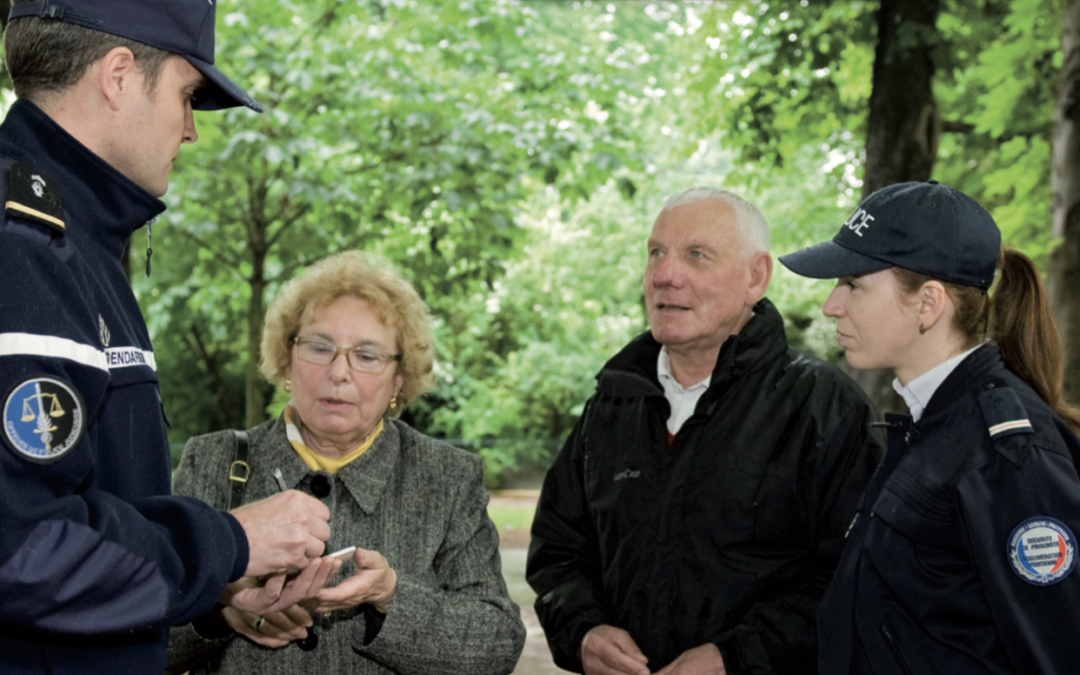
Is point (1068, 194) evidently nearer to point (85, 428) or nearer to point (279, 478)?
point (279, 478)

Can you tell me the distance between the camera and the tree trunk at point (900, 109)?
520cm

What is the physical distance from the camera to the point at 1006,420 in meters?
1.76

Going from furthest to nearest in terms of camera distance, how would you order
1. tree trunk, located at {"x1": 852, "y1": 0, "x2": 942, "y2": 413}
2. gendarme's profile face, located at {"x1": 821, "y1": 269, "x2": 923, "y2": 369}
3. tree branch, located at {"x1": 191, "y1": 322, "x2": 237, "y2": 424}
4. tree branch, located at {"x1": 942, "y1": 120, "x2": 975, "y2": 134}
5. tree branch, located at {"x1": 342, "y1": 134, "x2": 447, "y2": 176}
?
tree branch, located at {"x1": 191, "y1": 322, "x2": 237, "y2": 424} < tree branch, located at {"x1": 342, "y1": 134, "x2": 447, "y2": 176} < tree branch, located at {"x1": 942, "y1": 120, "x2": 975, "y2": 134} < tree trunk, located at {"x1": 852, "y1": 0, "x2": 942, "y2": 413} < gendarme's profile face, located at {"x1": 821, "y1": 269, "x2": 923, "y2": 369}

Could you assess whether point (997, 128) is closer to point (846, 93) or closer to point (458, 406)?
point (846, 93)

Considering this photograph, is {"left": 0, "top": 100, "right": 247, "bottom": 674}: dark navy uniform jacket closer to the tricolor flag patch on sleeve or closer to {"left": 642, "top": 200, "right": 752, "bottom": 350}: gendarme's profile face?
the tricolor flag patch on sleeve

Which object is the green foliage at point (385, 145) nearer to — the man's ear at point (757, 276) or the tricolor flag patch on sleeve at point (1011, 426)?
the man's ear at point (757, 276)

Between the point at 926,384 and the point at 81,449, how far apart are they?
1.60 meters

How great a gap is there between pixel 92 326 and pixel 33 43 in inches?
18.5

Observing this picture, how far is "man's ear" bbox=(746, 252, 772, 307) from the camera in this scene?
8.91 ft

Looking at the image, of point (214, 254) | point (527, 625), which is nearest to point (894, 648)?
point (527, 625)

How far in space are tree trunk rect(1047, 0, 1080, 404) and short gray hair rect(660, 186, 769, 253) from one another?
2.45 meters

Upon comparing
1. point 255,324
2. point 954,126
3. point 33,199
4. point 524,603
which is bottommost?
point 524,603

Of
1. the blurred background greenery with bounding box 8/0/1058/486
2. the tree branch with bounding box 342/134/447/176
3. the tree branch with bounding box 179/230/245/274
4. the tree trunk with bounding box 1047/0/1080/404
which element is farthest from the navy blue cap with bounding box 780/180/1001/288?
the tree branch with bounding box 179/230/245/274

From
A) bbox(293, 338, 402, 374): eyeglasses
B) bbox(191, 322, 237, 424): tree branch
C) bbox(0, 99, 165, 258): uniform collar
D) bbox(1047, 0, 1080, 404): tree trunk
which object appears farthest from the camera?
bbox(191, 322, 237, 424): tree branch
